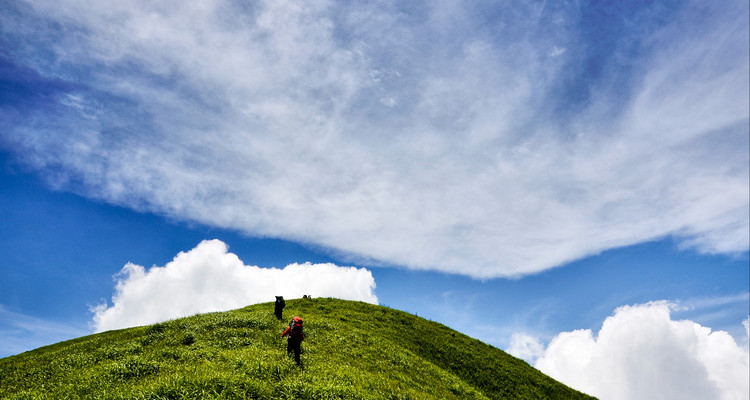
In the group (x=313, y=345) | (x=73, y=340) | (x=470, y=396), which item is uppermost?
(x=73, y=340)

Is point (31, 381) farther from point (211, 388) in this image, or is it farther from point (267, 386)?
point (267, 386)

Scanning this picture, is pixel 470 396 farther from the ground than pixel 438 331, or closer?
closer

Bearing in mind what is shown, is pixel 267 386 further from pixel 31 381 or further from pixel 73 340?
pixel 73 340

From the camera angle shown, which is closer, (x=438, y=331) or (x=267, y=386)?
(x=267, y=386)

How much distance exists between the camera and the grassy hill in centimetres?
1469

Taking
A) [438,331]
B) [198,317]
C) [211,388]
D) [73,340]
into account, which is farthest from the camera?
[438,331]

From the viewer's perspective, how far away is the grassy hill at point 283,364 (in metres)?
14.7

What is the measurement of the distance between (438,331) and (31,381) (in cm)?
3279

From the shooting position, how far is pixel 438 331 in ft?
126

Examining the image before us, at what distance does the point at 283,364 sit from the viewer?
17234 mm

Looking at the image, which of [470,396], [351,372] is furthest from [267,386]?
[470,396]

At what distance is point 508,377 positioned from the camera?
32.0 meters

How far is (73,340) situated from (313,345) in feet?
98.5

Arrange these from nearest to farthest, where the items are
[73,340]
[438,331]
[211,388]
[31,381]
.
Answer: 1. [211,388]
2. [31,381]
3. [73,340]
4. [438,331]
